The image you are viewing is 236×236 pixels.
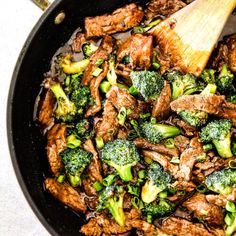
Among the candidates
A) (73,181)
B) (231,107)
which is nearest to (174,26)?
(231,107)

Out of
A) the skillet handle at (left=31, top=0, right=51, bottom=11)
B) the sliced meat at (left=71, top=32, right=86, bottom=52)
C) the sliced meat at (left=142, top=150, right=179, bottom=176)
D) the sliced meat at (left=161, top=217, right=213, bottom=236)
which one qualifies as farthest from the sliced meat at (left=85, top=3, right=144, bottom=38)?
the sliced meat at (left=161, top=217, right=213, bottom=236)

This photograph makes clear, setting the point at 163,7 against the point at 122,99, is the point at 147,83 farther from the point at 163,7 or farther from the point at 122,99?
the point at 163,7

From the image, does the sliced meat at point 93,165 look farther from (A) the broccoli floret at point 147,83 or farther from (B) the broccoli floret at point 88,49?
(B) the broccoli floret at point 88,49

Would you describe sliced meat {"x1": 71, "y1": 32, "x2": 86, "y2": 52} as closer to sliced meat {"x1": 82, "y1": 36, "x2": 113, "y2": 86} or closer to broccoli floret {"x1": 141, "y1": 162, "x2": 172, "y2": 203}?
sliced meat {"x1": 82, "y1": 36, "x2": 113, "y2": 86}

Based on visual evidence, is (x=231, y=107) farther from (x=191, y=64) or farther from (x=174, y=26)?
(x=174, y=26)

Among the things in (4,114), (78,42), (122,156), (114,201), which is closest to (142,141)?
(122,156)

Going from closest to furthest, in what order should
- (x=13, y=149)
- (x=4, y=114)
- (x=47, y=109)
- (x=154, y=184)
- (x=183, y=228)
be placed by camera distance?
(x=13, y=149) < (x=154, y=184) < (x=183, y=228) < (x=47, y=109) < (x=4, y=114)

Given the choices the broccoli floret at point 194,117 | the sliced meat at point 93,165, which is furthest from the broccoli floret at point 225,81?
the sliced meat at point 93,165
